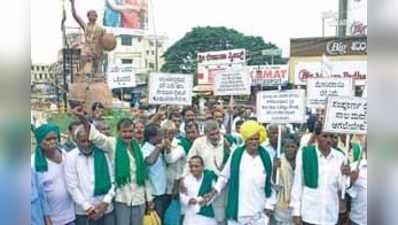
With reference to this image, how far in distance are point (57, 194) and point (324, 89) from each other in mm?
1122

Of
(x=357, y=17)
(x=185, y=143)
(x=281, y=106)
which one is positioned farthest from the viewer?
(x=185, y=143)

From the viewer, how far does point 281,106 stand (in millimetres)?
2320

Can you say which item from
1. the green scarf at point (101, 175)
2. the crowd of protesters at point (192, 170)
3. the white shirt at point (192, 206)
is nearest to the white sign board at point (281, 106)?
the crowd of protesters at point (192, 170)

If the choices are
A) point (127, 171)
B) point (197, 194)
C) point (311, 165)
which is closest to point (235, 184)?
point (197, 194)

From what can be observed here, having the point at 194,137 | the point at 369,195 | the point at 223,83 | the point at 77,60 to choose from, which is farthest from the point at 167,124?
the point at 369,195

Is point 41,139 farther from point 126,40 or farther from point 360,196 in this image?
point 360,196

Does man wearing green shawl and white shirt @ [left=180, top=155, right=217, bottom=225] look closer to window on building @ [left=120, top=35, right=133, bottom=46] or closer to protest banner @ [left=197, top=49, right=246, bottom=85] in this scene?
protest banner @ [left=197, top=49, right=246, bottom=85]

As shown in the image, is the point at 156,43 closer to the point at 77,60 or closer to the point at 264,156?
the point at 77,60

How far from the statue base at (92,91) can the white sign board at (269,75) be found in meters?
0.56

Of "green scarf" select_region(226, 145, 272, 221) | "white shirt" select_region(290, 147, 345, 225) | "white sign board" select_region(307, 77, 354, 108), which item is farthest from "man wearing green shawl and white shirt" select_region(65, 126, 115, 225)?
"white sign board" select_region(307, 77, 354, 108)

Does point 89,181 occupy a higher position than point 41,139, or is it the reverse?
point 41,139

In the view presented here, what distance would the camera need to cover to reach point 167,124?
243cm

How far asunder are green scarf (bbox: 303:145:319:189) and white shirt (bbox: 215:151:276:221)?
156 millimetres

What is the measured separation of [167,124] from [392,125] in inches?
34.3
